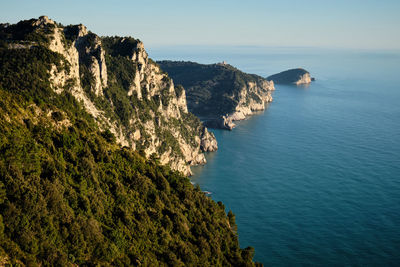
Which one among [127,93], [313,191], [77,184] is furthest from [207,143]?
[77,184]

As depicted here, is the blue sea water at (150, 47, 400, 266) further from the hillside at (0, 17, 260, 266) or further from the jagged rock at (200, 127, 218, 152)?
the hillside at (0, 17, 260, 266)

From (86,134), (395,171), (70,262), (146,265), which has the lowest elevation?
(395,171)

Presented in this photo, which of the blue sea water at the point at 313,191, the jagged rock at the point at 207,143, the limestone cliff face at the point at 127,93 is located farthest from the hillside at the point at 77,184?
the jagged rock at the point at 207,143

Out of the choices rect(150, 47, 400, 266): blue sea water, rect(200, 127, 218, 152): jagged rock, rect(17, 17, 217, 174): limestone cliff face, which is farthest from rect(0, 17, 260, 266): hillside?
rect(200, 127, 218, 152): jagged rock

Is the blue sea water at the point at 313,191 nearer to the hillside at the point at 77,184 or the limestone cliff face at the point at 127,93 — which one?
the limestone cliff face at the point at 127,93

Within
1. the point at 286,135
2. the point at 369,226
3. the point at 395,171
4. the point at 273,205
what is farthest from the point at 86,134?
the point at 286,135

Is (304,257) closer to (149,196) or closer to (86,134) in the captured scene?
(149,196)

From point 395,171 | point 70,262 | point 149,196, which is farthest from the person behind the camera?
point 395,171
